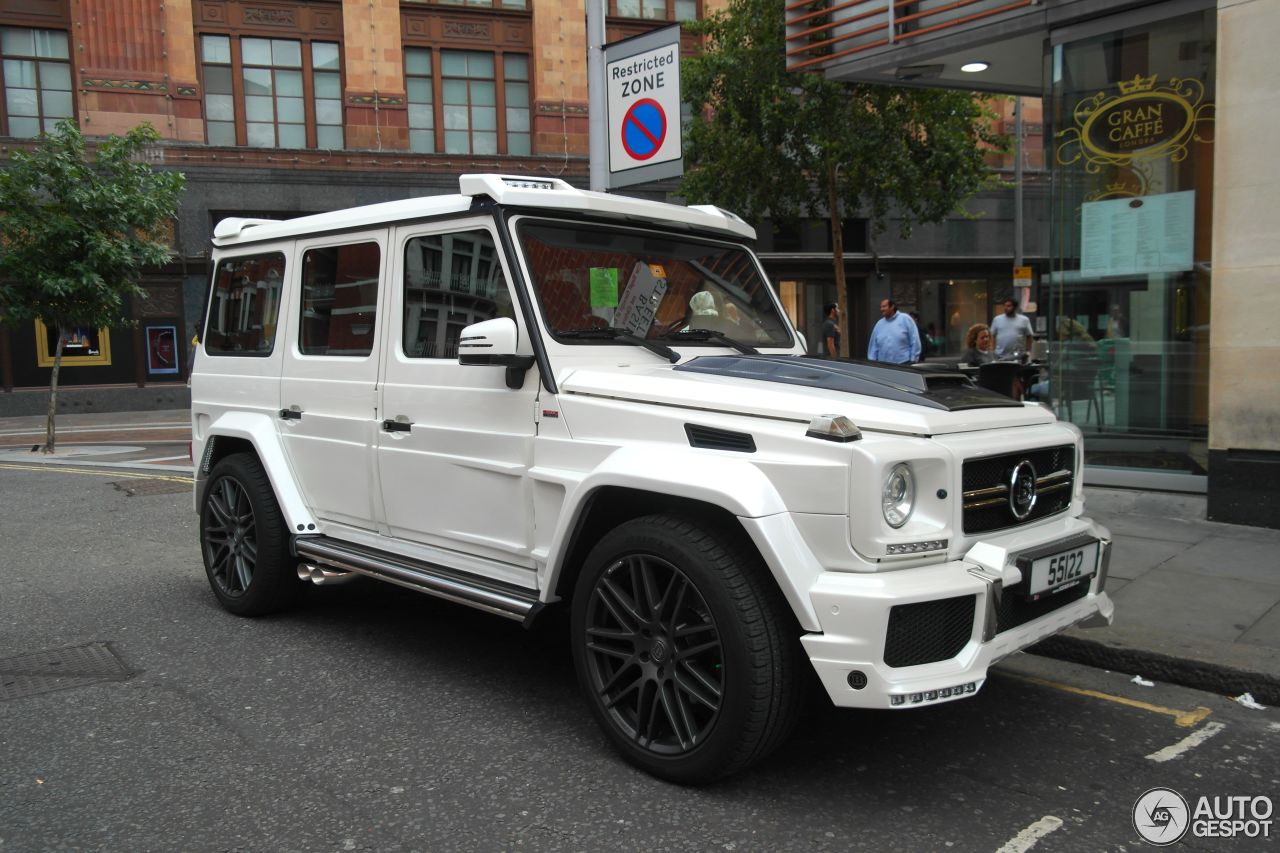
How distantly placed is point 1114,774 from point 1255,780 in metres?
0.47

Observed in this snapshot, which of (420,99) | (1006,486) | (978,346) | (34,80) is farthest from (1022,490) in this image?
(34,80)

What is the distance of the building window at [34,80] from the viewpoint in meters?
21.5

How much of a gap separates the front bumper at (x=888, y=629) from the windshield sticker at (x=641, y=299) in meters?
1.65

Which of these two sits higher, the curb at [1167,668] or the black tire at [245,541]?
the black tire at [245,541]

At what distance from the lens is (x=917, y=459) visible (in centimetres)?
308

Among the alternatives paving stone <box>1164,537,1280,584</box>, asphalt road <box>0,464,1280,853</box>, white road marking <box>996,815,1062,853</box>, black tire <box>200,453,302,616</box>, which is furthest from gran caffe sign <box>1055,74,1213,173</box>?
black tire <box>200,453,302,616</box>

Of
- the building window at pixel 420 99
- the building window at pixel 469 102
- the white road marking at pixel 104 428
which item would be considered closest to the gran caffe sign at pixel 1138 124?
the white road marking at pixel 104 428

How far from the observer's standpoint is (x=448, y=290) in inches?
171

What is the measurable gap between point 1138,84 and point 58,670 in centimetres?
868

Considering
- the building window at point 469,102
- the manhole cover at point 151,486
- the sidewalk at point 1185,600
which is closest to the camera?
the sidewalk at point 1185,600

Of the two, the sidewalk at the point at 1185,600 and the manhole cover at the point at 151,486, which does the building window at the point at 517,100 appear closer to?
the manhole cover at the point at 151,486

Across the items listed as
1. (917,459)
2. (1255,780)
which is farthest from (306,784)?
(1255,780)

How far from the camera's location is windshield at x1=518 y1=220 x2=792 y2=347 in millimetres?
4105

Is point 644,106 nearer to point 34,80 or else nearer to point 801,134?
point 801,134
